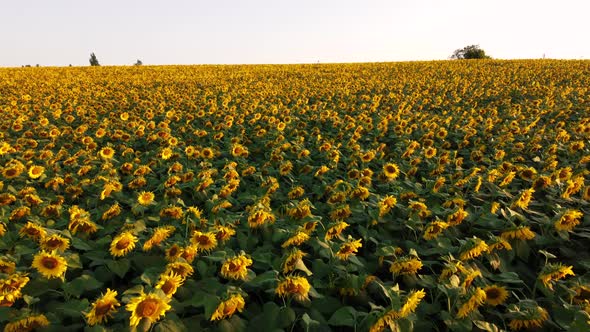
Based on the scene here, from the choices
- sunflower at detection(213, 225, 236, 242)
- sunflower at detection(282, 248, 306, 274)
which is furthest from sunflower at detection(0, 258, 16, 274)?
sunflower at detection(282, 248, 306, 274)

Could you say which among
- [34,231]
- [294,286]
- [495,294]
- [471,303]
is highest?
[34,231]

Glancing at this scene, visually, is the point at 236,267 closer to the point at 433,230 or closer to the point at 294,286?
the point at 294,286

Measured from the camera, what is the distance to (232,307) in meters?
2.18

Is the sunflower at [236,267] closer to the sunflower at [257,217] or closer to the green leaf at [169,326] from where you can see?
the green leaf at [169,326]

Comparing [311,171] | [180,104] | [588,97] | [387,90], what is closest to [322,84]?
[387,90]

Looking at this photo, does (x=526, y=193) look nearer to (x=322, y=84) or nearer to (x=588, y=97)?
(x=588, y=97)

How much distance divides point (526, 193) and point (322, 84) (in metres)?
13.7

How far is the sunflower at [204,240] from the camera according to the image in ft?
9.66

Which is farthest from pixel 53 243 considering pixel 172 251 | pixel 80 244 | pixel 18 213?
pixel 18 213

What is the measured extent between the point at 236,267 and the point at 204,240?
56 centimetres

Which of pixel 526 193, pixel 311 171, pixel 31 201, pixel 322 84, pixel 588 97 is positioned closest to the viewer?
pixel 526 193

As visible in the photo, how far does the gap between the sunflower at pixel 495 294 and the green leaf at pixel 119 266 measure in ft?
8.15

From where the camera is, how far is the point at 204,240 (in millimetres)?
2963

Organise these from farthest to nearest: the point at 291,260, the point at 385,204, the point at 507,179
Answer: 1. the point at 507,179
2. the point at 385,204
3. the point at 291,260
